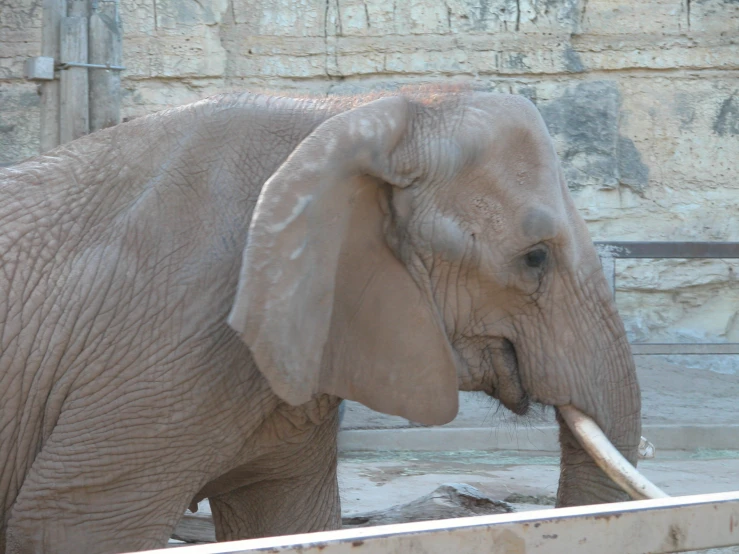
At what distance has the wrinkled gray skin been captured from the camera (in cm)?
302

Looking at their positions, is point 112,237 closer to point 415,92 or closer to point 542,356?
point 415,92

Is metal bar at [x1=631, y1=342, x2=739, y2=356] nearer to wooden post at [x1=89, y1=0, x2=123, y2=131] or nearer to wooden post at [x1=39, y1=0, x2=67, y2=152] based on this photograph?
wooden post at [x1=89, y1=0, x2=123, y2=131]

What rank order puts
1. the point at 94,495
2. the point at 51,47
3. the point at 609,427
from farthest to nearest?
the point at 51,47
the point at 609,427
the point at 94,495

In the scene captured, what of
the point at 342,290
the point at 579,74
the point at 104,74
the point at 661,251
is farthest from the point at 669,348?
the point at 342,290

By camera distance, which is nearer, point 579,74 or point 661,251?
point 661,251

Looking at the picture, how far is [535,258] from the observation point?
3.21 metres

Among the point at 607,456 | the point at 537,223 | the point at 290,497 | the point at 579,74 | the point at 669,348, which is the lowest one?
the point at 669,348

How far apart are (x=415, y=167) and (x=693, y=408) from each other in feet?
18.5

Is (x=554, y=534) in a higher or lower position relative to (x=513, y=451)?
higher

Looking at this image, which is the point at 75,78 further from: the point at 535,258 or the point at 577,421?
the point at 577,421

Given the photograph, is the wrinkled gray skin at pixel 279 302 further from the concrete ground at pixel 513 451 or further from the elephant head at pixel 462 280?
the concrete ground at pixel 513 451

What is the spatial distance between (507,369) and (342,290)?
1.75 ft

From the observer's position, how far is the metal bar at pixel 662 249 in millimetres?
7703

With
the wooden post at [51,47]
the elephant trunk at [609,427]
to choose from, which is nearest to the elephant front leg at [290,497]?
the elephant trunk at [609,427]
